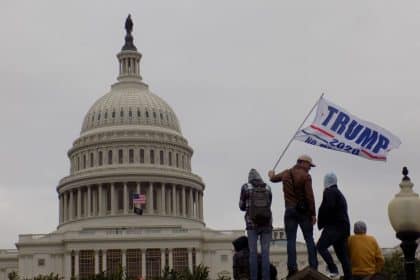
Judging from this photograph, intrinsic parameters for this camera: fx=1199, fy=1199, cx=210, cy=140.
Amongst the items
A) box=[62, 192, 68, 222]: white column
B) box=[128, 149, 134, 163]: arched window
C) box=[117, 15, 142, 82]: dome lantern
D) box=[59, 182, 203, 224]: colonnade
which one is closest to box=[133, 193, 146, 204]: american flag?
box=[59, 182, 203, 224]: colonnade

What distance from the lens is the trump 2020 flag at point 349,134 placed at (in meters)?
28.3

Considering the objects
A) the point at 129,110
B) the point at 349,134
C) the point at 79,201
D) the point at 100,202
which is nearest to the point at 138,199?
the point at 100,202

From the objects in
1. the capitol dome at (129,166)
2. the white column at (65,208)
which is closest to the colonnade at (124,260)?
the capitol dome at (129,166)

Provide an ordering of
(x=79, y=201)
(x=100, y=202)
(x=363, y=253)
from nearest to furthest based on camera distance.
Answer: (x=363, y=253) < (x=100, y=202) < (x=79, y=201)

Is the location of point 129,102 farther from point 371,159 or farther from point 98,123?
point 371,159

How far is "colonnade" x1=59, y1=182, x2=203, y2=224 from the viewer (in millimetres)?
157125

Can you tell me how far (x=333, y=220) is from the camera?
26.5 m

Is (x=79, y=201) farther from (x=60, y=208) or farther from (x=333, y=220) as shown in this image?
(x=333, y=220)

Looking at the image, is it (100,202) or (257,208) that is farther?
(100,202)

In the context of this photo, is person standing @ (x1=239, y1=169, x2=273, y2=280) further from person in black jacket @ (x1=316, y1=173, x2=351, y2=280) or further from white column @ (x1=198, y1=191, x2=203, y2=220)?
white column @ (x1=198, y1=191, x2=203, y2=220)

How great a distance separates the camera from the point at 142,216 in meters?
154

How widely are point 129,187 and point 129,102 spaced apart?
45.4ft

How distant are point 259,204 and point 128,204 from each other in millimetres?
129806

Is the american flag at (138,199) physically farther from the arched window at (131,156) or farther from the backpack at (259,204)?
the backpack at (259,204)
